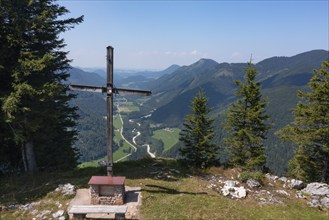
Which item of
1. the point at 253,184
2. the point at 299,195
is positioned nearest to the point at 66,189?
the point at 253,184

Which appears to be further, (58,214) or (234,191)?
(234,191)

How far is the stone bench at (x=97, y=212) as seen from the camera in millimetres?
13797

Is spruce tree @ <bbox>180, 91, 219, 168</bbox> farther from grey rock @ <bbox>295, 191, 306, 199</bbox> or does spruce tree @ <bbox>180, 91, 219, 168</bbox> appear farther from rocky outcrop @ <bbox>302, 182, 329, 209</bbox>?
rocky outcrop @ <bbox>302, 182, 329, 209</bbox>

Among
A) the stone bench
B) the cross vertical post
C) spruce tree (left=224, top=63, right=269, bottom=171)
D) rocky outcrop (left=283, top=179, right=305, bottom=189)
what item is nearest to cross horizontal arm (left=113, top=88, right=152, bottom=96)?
the cross vertical post

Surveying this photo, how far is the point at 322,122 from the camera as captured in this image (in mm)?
23234

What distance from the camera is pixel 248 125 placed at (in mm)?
27344

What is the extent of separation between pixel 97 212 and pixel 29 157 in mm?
10731

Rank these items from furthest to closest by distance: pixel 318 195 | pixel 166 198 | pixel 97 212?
pixel 318 195 → pixel 166 198 → pixel 97 212

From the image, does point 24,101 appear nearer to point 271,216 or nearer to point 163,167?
point 163,167

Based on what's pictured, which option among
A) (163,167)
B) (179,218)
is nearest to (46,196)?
(179,218)

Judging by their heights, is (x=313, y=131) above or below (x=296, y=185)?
above

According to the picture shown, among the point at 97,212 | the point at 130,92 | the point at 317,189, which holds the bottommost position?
the point at 317,189

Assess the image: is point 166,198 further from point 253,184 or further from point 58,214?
point 253,184

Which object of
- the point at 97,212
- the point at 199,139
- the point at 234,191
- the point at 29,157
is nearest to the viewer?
the point at 97,212
